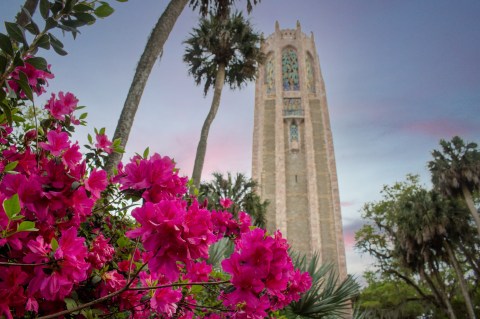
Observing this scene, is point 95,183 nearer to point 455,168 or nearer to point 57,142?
point 57,142

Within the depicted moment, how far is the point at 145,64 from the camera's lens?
4.39 metres

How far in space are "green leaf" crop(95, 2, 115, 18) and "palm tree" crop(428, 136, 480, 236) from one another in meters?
21.0

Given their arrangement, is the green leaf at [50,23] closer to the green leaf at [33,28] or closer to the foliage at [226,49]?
the green leaf at [33,28]

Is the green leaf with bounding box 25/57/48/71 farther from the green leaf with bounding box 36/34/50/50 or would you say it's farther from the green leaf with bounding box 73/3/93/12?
the green leaf with bounding box 73/3/93/12

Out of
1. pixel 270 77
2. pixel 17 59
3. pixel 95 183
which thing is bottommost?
pixel 95 183

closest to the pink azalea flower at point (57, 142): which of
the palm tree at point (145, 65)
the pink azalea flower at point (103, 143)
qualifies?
the pink azalea flower at point (103, 143)

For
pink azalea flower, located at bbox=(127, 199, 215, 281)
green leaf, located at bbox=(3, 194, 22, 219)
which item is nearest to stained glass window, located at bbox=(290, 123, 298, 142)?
pink azalea flower, located at bbox=(127, 199, 215, 281)

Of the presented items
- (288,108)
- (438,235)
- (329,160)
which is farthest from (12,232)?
(288,108)

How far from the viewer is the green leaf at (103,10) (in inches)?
67.5

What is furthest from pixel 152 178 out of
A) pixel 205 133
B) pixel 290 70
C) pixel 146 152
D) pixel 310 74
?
pixel 310 74

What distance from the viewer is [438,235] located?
1766 cm

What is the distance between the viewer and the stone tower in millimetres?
29734

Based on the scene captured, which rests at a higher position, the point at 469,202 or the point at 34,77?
the point at 469,202

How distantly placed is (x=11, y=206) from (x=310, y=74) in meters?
41.6
